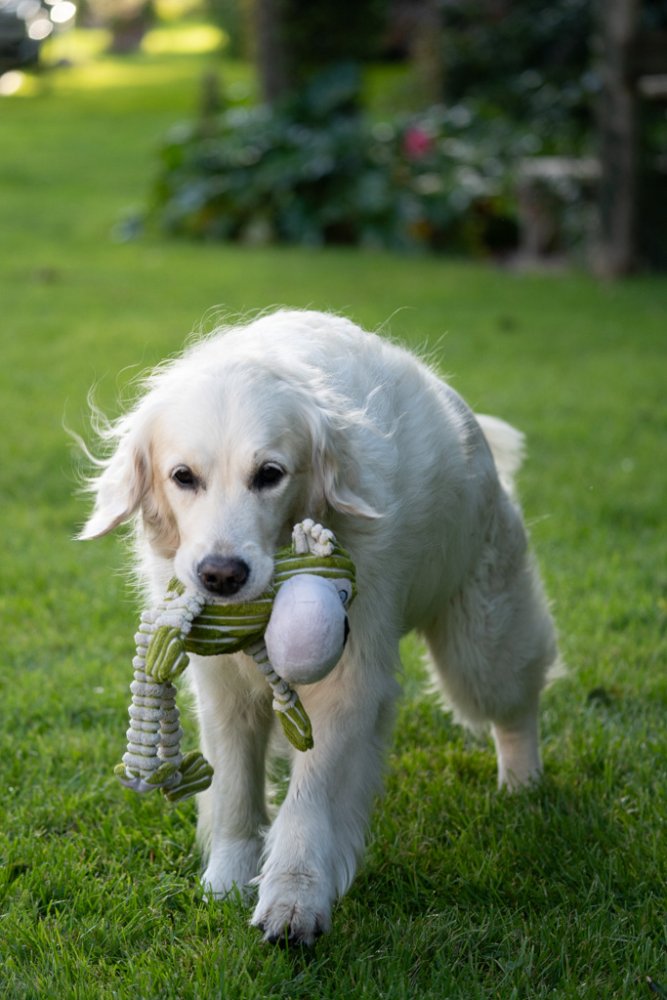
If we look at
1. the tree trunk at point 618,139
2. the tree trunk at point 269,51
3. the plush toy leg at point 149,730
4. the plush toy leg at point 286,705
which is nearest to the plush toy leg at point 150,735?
the plush toy leg at point 149,730

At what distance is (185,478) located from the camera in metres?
2.71

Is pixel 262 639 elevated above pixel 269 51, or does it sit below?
above

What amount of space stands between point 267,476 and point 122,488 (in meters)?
0.39

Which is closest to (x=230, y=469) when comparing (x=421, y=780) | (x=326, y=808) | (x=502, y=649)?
(x=326, y=808)

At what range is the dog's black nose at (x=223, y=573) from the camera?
254cm

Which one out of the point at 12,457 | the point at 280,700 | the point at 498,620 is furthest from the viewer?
the point at 12,457

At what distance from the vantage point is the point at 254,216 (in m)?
14.2

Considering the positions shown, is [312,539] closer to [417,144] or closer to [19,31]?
[19,31]

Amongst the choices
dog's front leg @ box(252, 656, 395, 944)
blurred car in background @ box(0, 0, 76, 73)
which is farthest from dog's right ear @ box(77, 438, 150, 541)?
blurred car in background @ box(0, 0, 76, 73)

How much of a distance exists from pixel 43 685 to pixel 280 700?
1729 millimetres

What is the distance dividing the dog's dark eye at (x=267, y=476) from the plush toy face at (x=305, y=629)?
0.22m

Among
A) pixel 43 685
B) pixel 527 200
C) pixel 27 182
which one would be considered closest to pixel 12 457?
pixel 43 685

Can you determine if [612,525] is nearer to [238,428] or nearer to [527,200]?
[238,428]

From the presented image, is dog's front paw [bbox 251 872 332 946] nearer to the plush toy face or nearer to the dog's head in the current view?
the plush toy face
